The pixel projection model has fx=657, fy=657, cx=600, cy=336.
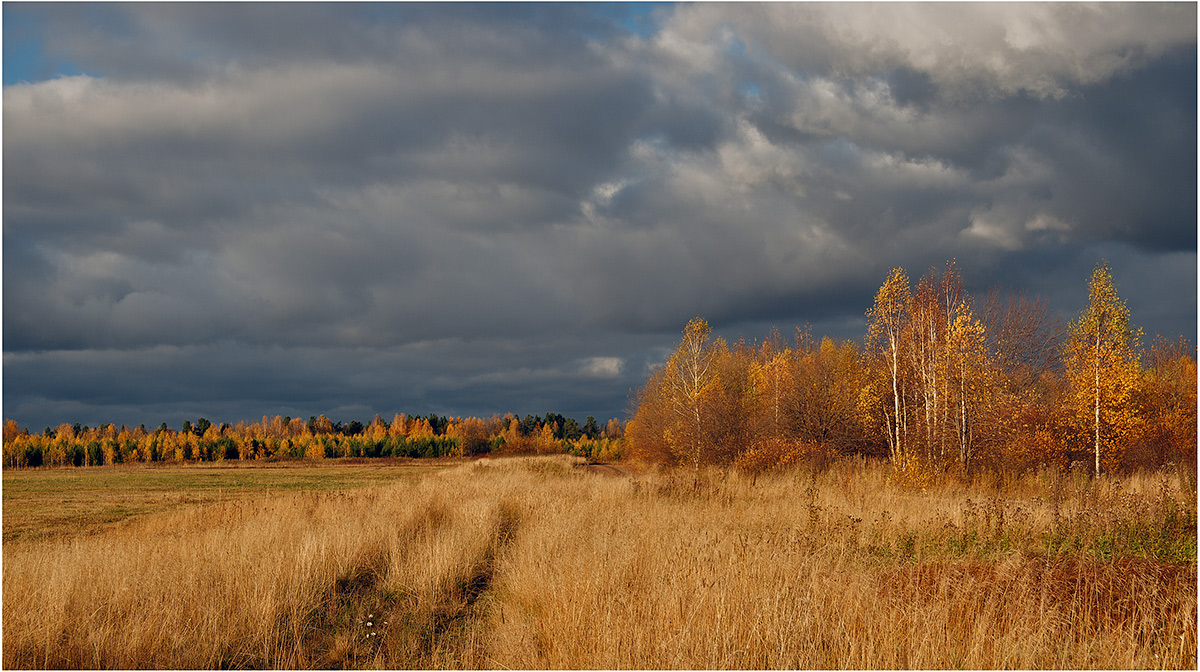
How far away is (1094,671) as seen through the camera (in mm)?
5316

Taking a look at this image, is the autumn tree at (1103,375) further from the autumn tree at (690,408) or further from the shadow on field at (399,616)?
the shadow on field at (399,616)

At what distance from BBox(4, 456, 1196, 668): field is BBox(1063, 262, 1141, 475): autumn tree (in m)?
14.3

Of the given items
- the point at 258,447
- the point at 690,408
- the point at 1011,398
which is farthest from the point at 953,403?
the point at 258,447

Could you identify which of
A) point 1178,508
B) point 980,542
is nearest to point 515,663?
point 980,542

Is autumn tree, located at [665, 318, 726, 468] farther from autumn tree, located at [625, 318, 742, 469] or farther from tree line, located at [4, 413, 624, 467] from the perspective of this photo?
tree line, located at [4, 413, 624, 467]

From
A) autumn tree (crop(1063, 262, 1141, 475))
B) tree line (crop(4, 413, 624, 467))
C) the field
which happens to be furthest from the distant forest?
tree line (crop(4, 413, 624, 467))

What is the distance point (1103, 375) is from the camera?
85.6ft

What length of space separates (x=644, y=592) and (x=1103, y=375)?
89.8 feet

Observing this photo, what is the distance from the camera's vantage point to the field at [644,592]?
5.71 meters

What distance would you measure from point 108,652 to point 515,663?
4.34m

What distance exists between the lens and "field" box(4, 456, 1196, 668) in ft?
18.7

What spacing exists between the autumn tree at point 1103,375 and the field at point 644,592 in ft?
46.8

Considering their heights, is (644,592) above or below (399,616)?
above

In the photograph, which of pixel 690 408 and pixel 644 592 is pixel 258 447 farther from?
pixel 644 592
